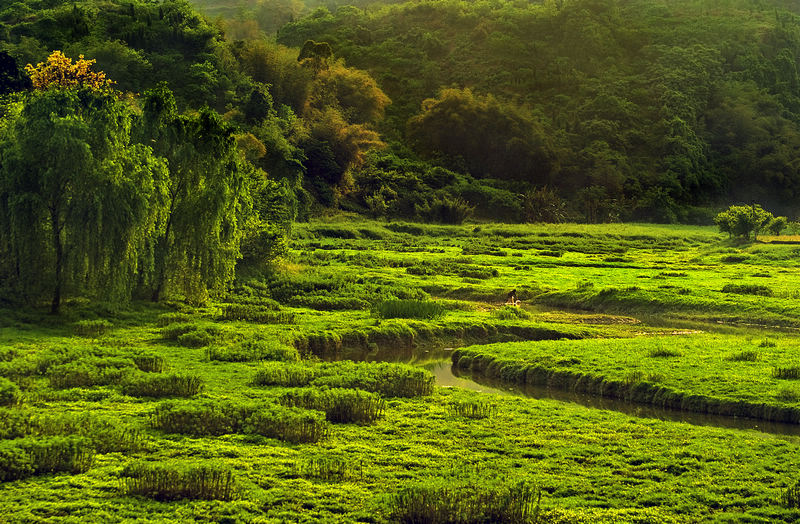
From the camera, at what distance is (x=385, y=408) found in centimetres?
2294

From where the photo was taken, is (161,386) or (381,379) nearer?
(161,386)

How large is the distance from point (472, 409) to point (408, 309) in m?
15.9

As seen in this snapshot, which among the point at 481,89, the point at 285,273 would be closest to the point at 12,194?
the point at 285,273

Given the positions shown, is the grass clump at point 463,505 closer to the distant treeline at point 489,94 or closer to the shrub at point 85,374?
the shrub at point 85,374

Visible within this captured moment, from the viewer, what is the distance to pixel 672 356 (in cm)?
3027

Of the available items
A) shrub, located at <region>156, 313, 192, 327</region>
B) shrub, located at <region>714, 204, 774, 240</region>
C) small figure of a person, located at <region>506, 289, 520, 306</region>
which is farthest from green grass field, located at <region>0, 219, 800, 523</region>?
shrub, located at <region>714, 204, 774, 240</region>

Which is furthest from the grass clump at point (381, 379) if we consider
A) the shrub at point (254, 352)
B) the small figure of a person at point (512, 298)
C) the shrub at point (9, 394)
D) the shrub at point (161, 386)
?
the small figure of a person at point (512, 298)

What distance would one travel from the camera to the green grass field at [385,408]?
52.9 feet

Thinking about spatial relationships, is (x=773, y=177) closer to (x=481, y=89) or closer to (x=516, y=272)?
(x=481, y=89)

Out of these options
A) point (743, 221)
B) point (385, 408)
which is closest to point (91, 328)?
point (385, 408)

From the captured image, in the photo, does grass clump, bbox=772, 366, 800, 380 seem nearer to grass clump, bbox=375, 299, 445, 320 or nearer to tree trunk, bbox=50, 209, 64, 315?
grass clump, bbox=375, 299, 445, 320

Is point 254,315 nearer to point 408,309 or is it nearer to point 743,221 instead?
point 408,309

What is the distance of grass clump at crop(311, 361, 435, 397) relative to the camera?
24197 mm

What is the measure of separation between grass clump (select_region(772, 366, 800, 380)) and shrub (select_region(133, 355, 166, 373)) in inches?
708
